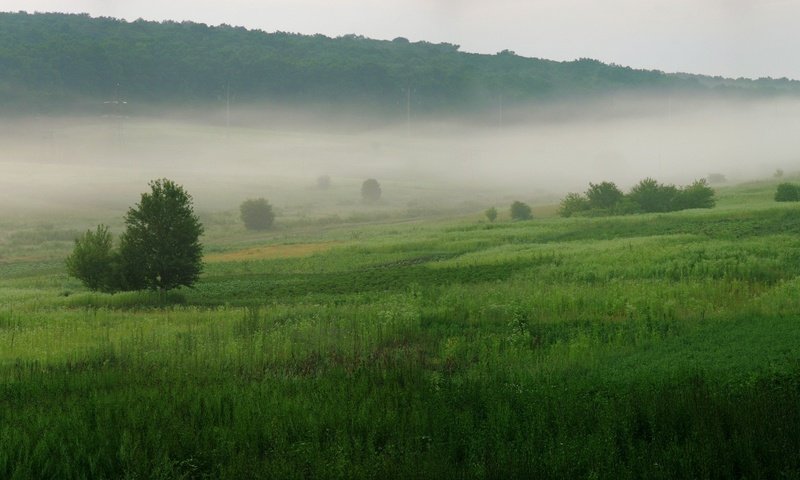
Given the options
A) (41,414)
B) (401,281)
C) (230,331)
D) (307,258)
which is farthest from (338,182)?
(41,414)

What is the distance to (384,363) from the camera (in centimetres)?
2200

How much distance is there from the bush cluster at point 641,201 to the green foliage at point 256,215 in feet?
139

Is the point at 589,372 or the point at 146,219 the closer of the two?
the point at 589,372

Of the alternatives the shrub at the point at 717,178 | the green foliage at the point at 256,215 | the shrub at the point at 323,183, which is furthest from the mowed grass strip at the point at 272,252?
the shrub at the point at 717,178

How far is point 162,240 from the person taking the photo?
138 feet

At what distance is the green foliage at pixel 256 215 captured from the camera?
356 ft

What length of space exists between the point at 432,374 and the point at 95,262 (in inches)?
1202

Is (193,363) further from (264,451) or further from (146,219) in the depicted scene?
(146,219)

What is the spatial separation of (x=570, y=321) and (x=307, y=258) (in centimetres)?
3785

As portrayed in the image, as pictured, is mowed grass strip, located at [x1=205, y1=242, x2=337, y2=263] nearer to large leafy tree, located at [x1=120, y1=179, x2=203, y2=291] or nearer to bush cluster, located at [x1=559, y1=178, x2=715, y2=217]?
large leafy tree, located at [x1=120, y1=179, x2=203, y2=291]

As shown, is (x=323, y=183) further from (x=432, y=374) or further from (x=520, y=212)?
(x=432, y=374)

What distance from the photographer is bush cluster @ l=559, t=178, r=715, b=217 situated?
86750 mm

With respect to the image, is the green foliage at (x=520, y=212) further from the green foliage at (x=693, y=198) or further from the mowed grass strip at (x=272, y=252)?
the mowed grass strip at (x=272, y=252)

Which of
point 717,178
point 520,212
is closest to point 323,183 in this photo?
point 520,212
